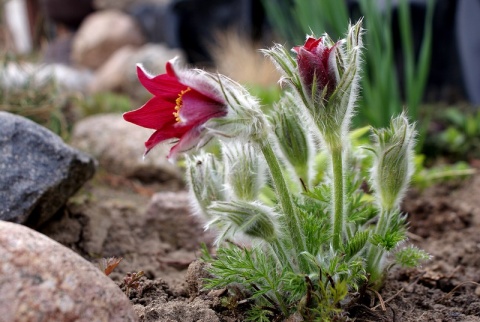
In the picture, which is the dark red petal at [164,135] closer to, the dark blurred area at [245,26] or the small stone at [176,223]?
the small stone at [176,223]

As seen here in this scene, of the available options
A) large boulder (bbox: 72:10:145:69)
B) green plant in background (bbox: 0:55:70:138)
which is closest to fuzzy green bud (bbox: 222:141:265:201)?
green plant in background (bbox: 0:55:70:138)

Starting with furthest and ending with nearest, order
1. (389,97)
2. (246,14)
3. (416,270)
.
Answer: (246,14)
(389,97)
(416,270)

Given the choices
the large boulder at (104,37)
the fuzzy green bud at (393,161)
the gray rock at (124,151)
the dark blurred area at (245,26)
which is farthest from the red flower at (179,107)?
the large boulder at (104,37)

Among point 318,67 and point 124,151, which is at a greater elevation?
point 318,67

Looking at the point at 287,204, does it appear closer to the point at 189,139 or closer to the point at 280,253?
the point at 280,253

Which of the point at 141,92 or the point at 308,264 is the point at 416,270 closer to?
the point at 308,264

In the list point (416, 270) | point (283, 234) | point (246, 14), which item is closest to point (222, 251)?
point (283, 234)

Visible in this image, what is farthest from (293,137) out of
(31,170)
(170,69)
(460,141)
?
(460,141)
